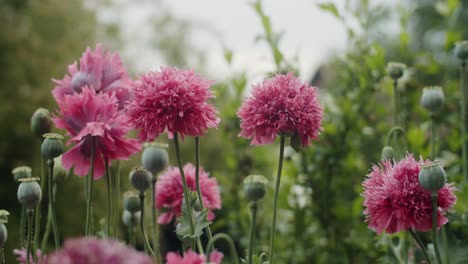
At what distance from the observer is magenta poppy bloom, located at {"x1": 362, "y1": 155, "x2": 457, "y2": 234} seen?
2.12ft

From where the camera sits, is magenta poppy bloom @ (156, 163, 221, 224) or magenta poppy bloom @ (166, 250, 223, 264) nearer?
magenta poppy bloom @ (166, 250, 223, 264)

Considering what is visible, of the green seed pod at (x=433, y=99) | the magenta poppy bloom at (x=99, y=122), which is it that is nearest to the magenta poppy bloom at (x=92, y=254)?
the magenta poppy bloom at (x=99, y=122)

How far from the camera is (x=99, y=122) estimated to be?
659 millimetres

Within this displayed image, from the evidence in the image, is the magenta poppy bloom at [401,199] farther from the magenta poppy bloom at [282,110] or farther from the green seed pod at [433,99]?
the green seed pod at [433,99]

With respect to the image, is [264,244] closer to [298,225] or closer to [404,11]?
[298,225]

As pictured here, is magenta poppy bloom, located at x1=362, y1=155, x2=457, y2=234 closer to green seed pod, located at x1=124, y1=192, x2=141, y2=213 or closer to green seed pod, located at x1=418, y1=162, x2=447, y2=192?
green seed pod, located at x1=418, y1=162, x2=447, y2=192

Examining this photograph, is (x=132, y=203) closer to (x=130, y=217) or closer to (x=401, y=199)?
(x=130, y=217)

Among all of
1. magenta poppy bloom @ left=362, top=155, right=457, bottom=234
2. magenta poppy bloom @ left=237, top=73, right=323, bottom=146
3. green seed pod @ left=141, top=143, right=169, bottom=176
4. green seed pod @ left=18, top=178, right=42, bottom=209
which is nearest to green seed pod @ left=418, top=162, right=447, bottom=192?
magenta poppy bloom @ left=362, top=155, right=457, bottom=234

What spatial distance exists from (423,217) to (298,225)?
35.1 inches

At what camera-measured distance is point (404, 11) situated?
1475 mm

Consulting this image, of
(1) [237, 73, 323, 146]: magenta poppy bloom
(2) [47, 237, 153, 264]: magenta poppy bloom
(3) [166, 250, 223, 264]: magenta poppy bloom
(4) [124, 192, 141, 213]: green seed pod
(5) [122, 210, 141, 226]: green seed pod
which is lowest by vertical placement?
(3) [166, 250, 223, 264]: magenta poppy bloom

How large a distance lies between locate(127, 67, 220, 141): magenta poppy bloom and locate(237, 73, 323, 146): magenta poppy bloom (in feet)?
0.15

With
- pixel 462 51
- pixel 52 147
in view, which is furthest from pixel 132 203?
pixel 462 51

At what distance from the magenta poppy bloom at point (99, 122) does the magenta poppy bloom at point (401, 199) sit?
0.92ft
